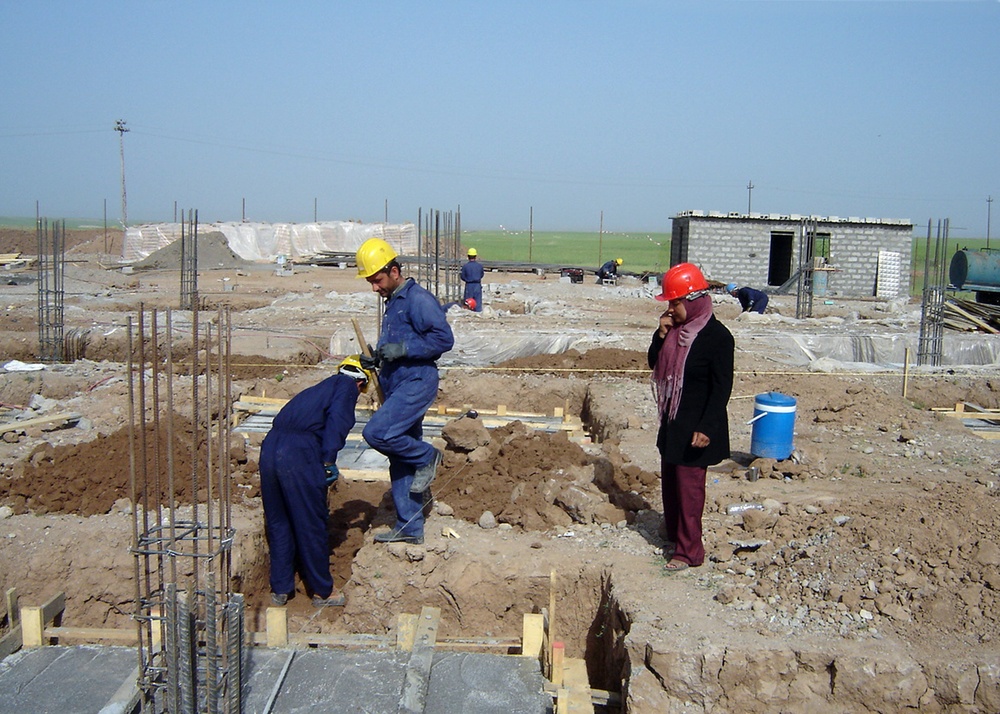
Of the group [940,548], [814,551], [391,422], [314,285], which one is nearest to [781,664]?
→ [814,551]

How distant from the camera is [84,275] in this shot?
25938mm

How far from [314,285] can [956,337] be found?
670 inches

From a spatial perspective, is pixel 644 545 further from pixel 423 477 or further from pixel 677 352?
pixel 423 477

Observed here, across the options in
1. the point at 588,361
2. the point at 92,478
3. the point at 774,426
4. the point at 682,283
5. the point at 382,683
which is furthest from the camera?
the point at 588,361

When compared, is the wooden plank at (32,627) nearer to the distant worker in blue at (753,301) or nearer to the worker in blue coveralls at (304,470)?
the worker in blue coveralls at (304,470)

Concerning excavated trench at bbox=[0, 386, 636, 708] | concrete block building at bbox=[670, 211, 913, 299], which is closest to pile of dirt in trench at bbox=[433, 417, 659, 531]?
excavated trench at bbox=[0, 386, 636, 708]

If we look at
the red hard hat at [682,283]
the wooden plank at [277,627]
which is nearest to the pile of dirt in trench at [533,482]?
the red hard hat at [682,283]

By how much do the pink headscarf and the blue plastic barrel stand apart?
165 cm

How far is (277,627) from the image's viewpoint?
150 inches

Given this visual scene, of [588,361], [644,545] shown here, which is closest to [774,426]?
[644,545]

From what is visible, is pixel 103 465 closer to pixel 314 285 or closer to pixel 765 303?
pixel 765 303

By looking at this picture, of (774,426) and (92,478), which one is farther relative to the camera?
(774,426)

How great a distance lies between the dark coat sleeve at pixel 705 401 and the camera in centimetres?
444

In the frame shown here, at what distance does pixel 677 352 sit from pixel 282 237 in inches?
1387
